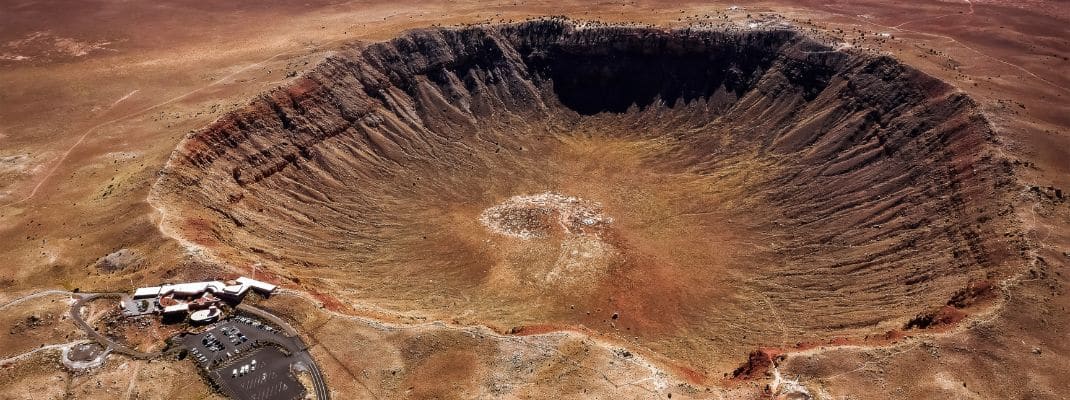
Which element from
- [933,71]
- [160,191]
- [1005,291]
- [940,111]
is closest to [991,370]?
[1005,291]

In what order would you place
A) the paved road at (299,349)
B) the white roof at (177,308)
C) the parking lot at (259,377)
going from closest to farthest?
the parking lot at (259,377)
the paved road at (299,349)
the white roof at (177,308)

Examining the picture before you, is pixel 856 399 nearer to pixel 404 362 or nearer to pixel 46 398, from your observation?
pixel 404 362

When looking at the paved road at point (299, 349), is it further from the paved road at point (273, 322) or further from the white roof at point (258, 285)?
the white roof at point (258, 285)

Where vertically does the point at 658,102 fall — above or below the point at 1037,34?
below

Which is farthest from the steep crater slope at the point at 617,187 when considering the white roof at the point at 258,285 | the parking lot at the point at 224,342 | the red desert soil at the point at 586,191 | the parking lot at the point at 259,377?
the parking lot at the point at 259,377

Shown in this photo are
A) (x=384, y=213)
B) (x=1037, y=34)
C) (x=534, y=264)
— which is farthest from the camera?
(x=1037, y=34)

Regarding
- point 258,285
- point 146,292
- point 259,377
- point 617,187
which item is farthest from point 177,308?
point 617,187

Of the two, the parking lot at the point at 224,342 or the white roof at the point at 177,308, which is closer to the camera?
the parking lot at the point at 224,342
